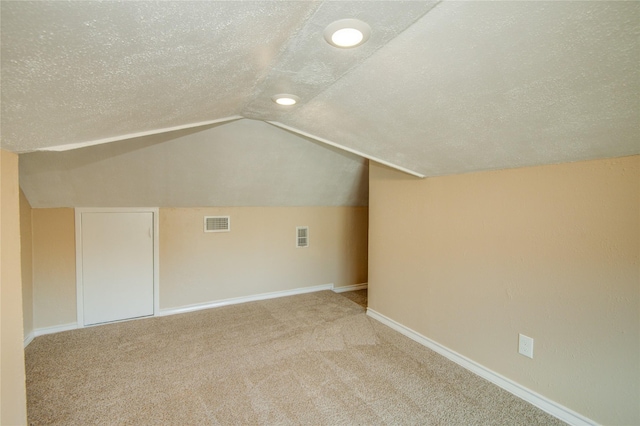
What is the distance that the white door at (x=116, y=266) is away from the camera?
10.9ft

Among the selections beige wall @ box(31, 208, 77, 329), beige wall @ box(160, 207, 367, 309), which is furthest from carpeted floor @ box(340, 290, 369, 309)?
beige wall @ box(31, 208, 77, 329)

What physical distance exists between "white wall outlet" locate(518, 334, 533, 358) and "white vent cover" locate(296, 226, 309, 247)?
3.06 metres

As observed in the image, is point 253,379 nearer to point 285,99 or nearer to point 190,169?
point 285,99

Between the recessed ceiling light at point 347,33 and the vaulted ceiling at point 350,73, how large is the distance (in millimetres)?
25

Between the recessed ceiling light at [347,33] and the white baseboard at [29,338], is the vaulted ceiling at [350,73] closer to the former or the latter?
the recessed ceiling light at [347,33]

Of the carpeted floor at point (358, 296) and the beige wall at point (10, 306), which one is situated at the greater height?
the beige wall at point (10, 306)

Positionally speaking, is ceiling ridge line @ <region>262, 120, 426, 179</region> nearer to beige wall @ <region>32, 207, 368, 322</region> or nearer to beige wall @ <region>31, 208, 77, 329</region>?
beige wall @ <region>32, 207, 368, 322</region>

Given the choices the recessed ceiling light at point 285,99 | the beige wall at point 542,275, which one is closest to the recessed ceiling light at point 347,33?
the recessed ceiling light at point 285,99

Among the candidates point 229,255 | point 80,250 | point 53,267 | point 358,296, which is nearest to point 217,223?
point 229,255

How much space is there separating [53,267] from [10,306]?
2376 millimetres

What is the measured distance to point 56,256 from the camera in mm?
3189

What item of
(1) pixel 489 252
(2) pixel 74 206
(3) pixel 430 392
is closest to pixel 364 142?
(1) pixel 489 252

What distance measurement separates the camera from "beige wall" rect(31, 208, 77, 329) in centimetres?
312

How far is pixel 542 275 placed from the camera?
198cm
